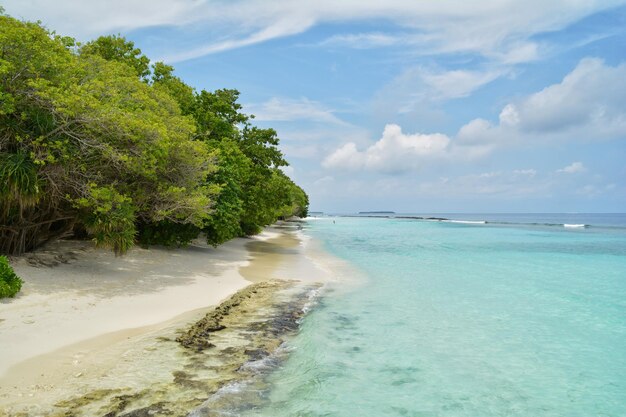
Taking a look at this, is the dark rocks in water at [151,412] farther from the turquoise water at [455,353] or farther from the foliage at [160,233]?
the foliage at [160,233]

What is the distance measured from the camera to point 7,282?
1015 centimetres

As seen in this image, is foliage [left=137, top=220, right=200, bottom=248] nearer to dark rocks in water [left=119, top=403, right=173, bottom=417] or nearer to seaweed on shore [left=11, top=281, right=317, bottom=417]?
seaweed on shore [left=11, top=281, right=317, bottom=417]

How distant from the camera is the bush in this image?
32.6 ft

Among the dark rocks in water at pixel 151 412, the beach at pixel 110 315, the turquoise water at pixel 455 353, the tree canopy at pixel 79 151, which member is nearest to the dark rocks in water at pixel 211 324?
the beach at pixel 110 315

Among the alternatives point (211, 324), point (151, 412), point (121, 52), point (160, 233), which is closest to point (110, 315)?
point (211, 324)

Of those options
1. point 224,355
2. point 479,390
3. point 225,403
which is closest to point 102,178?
point 224,355

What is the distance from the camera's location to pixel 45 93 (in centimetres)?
1130

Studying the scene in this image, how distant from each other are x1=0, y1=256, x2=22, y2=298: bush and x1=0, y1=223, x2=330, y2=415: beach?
0.21 metres

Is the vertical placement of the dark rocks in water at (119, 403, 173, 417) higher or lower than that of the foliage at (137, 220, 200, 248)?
lower

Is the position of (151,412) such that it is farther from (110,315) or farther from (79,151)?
(79,151)

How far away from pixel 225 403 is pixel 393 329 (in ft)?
19.8

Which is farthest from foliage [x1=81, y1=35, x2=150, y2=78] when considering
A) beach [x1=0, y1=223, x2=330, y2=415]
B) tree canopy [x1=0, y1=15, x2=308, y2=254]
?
beach [x1=0, y1=223, x2=330, y2=415]

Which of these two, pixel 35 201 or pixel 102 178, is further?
pixel 102 178

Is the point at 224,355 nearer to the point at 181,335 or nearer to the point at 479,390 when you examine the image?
the point at 181,335
